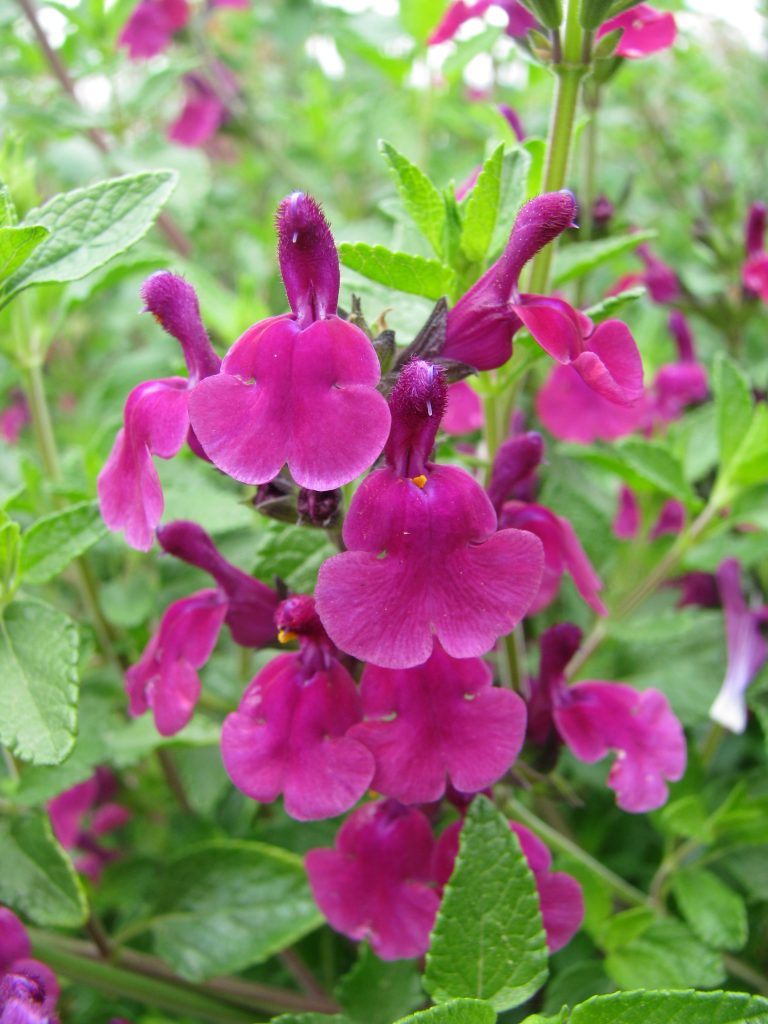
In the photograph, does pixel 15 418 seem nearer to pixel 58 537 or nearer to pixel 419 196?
pixel 58 537

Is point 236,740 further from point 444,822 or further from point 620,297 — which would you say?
point 620,297

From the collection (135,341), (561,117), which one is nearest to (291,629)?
(561,117)

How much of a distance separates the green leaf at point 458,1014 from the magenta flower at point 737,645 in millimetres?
491

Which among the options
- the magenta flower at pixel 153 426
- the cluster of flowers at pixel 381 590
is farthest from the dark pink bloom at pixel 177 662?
the magenta flower at pixel 153 426

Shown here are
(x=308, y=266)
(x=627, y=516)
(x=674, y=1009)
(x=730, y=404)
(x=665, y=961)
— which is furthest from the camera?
(x=627, y=516)

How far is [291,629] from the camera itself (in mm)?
661

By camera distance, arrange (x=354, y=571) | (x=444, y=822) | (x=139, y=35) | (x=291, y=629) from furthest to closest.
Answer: (x=139, y=35), (x=444, y=822), (x=291, y=629), (x=354, y=571)

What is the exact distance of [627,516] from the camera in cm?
123

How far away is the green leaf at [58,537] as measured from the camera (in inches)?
29.4

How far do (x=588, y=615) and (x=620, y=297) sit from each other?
0.60 metres

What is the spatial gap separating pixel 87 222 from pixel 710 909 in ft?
2.56

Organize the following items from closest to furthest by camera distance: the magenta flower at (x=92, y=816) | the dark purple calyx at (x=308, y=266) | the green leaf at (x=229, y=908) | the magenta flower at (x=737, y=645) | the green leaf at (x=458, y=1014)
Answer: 1. the green leaf at (x=458, y=1014)
2. the dark purple calyx at (x=308, y=266)
3. the green leaf at (x=229, y=908)
4. the magenta flower at (x=737, y=645)
5. the magenta flower at (x=92, y=816)

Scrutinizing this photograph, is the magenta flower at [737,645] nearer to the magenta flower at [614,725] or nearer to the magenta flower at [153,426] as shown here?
the magenta flower at [614,725]

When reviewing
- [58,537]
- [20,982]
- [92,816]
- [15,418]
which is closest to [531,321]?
[58,537]
